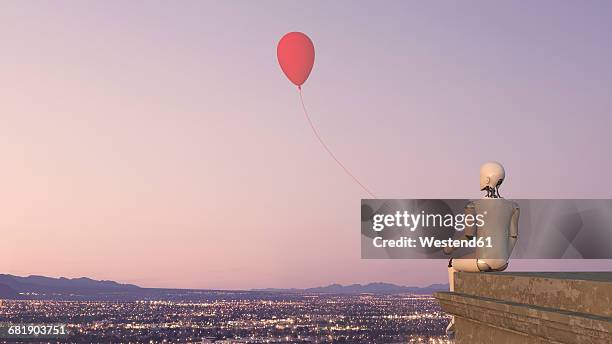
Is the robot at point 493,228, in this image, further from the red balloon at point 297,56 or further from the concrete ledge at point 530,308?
the red balloon at point 297,56

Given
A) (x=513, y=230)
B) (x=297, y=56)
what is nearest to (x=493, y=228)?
(x=513, y=230)

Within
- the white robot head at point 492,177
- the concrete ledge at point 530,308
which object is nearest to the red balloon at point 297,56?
the white robot head at point 492,177

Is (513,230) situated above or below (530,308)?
above

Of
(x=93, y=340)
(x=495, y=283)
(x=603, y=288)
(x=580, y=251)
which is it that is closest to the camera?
(x=603, y=288)

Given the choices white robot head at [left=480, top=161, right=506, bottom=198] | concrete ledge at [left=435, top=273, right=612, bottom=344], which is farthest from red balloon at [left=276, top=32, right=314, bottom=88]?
concrete ledge at [left=435, top=273, right=612, bottom=344]

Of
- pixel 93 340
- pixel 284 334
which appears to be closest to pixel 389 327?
pixel 284 334

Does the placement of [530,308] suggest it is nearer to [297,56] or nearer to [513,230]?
[513,230]

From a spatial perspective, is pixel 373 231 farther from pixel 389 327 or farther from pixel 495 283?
pixel 389 327
